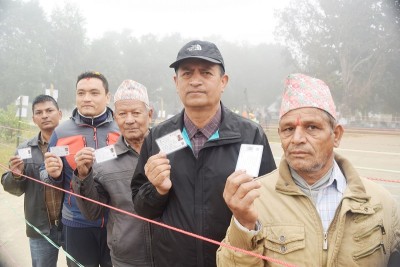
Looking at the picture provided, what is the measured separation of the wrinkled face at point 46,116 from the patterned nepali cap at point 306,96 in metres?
2.42

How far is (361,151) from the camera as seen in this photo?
13750 mm

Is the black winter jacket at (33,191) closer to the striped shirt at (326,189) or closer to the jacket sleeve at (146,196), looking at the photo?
the jacket sleeve at (146,196)

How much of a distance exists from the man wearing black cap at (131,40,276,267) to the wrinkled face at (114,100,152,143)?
348mm

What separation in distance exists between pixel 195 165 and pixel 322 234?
2.43 ft

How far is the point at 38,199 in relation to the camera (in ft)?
10.2

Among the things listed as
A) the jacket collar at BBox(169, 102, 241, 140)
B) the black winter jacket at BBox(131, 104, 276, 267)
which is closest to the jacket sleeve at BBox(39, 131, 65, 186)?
the black winter jacket at BBox(131, 104, 276, 267)

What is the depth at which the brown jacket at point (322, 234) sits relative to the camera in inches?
52.4

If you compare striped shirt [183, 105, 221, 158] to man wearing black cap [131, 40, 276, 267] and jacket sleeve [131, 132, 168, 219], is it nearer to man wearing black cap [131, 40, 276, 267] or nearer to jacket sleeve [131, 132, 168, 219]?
man wearing black cap [131, 40, 276, 267]

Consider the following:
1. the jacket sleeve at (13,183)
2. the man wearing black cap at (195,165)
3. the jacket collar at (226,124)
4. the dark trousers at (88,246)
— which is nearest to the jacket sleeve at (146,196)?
the man wearing black cap at (195,165)

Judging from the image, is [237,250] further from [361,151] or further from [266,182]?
[361,151]

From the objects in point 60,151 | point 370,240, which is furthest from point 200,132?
point 60,151

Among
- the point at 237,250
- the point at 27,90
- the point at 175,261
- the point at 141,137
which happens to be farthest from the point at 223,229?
the point at 27,90

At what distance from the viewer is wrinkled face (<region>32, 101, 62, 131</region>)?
323cm

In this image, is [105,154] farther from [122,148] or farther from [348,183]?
[348,183]
